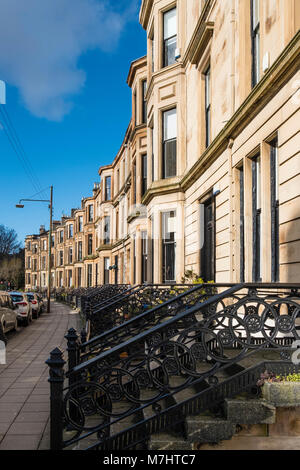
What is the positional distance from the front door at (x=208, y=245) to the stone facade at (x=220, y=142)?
0.03 meters

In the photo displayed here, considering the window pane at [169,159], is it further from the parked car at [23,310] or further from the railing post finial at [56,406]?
the railing post finial at [56,406]

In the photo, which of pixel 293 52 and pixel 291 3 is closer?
pixel 293 52

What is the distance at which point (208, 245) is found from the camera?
41.3ft

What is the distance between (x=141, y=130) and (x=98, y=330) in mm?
14049

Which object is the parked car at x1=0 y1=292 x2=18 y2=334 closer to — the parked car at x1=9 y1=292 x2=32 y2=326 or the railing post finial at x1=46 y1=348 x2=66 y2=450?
the parked car at x1=9 y1=292 x2=32 y2=326

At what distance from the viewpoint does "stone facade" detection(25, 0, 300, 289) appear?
6941 mm

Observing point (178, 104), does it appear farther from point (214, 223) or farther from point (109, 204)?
point (109, 204)

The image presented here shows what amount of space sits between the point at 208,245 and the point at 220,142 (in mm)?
3245

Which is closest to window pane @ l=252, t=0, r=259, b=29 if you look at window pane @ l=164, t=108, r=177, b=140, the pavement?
window pane @ l=164, t=108, r=177, b=140

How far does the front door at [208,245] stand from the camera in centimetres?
1166

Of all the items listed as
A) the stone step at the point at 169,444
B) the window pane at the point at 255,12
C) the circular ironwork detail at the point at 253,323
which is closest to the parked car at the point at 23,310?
the window pane at the point at 255,12

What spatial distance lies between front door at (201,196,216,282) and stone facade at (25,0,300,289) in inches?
1.2
